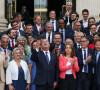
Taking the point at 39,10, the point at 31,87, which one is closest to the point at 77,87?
the point at 31,87

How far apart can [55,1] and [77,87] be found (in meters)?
12.6

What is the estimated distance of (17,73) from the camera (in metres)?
7.91

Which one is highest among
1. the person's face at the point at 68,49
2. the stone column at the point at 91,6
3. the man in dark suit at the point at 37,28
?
the stone column at the point at 91,6

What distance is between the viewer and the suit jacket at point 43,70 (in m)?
7.57

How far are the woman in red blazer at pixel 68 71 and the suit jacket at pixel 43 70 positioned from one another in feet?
0.97

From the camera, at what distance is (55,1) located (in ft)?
66.0

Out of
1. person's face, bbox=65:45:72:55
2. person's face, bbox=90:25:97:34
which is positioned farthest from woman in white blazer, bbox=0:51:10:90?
person's face, bbox=90:25:97:34

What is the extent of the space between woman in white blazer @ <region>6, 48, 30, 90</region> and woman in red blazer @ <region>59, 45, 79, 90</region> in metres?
0.93

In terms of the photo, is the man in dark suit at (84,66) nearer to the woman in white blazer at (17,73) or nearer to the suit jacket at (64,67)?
the suit jacket at (64,67)

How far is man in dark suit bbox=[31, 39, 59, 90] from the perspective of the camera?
7566 millimetres

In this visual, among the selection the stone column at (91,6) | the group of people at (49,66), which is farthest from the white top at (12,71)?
the stone column at (91,6)

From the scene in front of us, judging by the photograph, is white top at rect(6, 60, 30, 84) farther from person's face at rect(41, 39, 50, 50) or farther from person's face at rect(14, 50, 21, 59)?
person's face at rect(41, 39, 50, 50)

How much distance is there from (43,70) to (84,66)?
1.27 meters

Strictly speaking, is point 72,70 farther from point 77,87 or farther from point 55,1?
point 55,1
